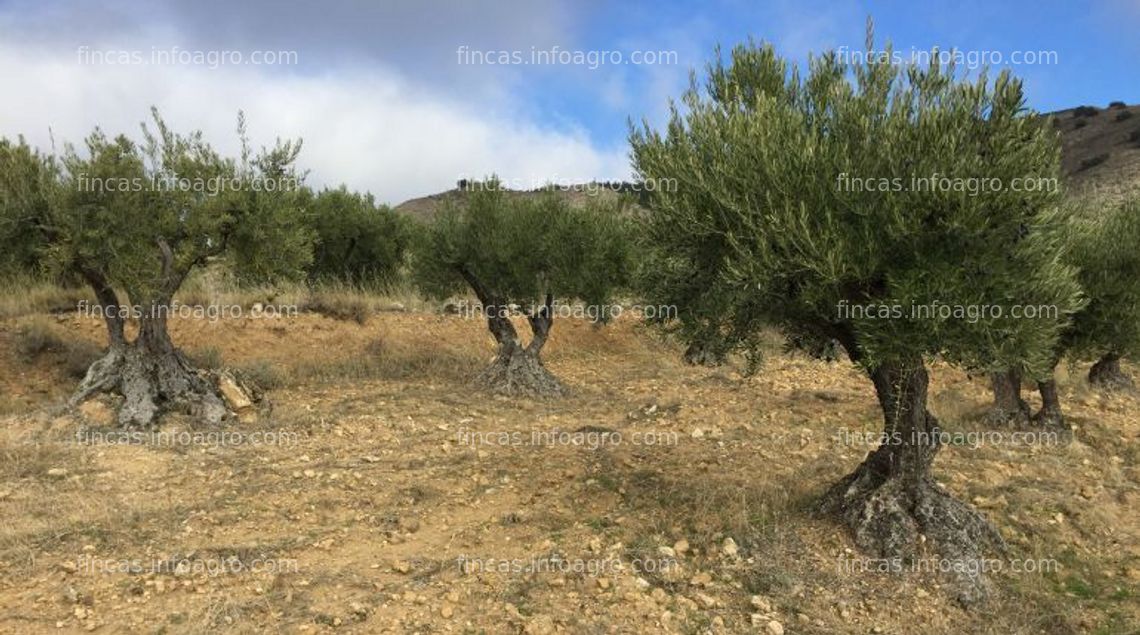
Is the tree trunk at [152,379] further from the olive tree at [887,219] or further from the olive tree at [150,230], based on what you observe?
the olive tree at [887,219]

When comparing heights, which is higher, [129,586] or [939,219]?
[939,219]

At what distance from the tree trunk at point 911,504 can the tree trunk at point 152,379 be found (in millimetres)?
11096

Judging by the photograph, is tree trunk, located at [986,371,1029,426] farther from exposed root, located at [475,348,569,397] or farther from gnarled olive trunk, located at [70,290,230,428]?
gnarled olive trunk, located at [70,290,230,428]

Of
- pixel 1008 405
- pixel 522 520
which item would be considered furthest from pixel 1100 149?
pixel 522 520

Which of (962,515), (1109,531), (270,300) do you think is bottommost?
(1109,531)

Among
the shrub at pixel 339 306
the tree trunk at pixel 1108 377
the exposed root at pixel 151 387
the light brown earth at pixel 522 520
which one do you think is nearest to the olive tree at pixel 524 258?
the light brown earth at pixel 522 520

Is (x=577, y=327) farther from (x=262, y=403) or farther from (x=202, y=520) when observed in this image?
→ (x=202, y=520)

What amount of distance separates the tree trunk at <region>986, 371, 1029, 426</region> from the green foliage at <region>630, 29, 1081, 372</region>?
7.85 metres

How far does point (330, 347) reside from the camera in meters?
20.2

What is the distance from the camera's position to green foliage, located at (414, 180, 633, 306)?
15945 millimetres

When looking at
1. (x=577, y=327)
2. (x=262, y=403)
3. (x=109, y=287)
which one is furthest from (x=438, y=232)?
(x=577, y=327)

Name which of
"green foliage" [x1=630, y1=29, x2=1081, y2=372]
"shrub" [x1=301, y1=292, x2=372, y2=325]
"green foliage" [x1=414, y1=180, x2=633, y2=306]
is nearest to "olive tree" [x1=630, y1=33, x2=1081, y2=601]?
"green foliage" [x1=630, y1=29, x2=1081, y2=372]

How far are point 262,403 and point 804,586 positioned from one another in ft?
36.8

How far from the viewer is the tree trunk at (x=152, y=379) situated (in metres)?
12.7
